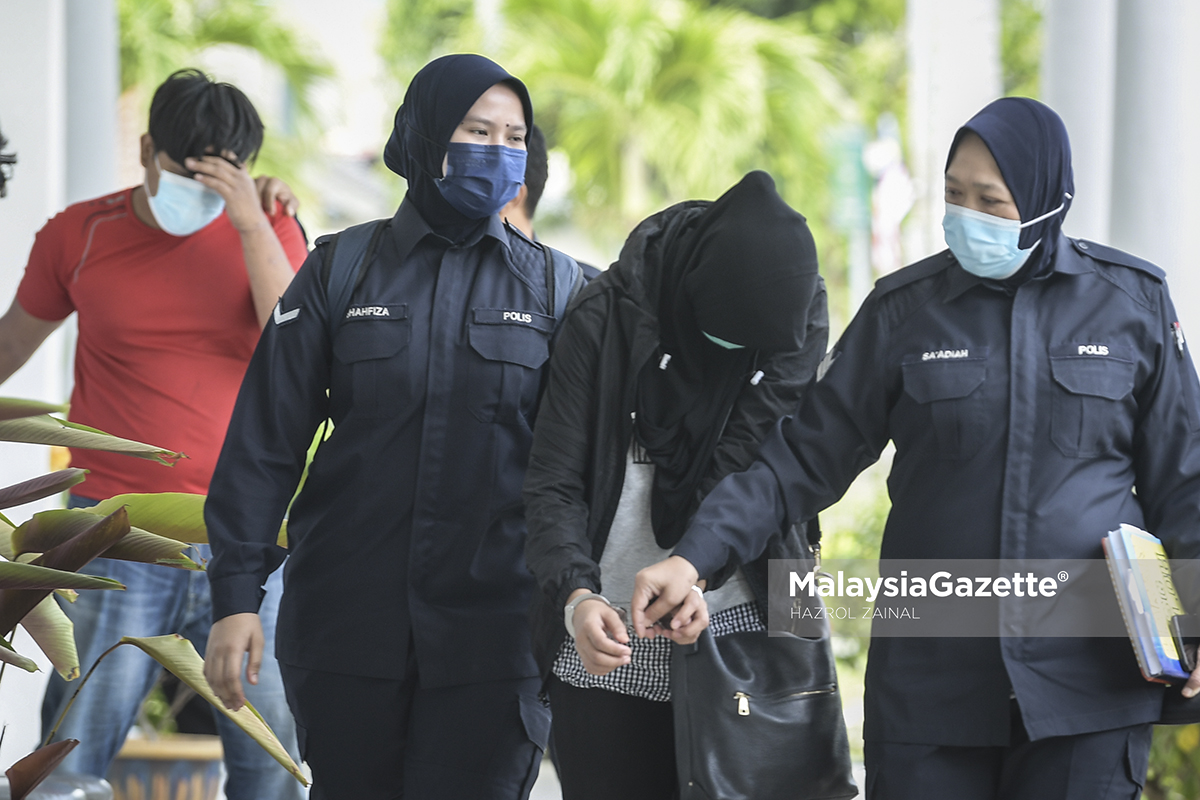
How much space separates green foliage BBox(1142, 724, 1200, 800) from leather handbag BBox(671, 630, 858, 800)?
77.9 inches

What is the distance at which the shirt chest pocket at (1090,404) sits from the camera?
1740mm

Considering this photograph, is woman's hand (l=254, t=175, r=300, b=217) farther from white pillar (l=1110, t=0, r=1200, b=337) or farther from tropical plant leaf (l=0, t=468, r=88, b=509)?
white pillar (l=1110, t=0, r=1200, b=337)

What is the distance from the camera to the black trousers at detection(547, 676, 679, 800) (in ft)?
6.21

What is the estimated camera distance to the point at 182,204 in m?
2.58

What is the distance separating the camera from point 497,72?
6.65ft

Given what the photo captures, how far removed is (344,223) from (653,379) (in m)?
14.0

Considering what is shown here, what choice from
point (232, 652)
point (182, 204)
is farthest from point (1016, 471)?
point (182, 204)

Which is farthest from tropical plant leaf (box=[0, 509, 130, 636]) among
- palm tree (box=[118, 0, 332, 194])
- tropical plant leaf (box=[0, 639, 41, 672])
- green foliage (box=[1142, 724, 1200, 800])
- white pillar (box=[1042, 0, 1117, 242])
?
palm tree (box=[118, 0, 332, 194])

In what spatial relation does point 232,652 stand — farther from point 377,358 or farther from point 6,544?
point 377,358

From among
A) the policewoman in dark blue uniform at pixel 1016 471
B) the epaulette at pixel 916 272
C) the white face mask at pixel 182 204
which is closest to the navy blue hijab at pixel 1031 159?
the policewoman in dark blue uniform at pixel 1016 471

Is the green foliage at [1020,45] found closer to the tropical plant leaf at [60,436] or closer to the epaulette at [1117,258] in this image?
the epaulette at [1117,258]

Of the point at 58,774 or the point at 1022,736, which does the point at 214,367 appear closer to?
the point at 58,774

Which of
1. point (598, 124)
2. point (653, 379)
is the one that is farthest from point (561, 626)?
point (598, 124)

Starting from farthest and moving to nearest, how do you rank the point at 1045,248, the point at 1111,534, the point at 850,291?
the point at 850,291
the point at 1045,248
the point at 1111,534
